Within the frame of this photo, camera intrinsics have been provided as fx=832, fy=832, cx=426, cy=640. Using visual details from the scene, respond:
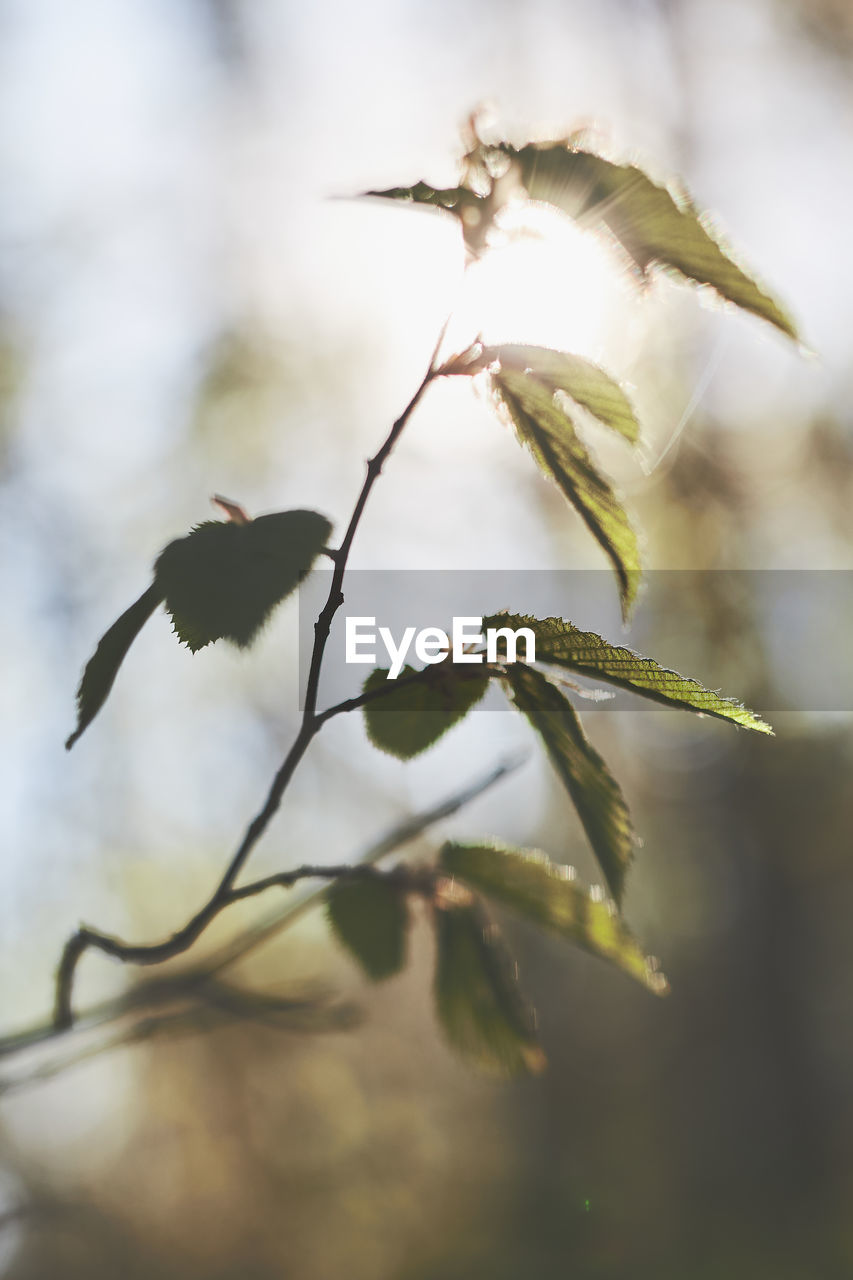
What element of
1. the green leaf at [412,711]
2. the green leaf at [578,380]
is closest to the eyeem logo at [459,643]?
the green leaf at [412,711]

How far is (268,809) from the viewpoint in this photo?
0.45 meters

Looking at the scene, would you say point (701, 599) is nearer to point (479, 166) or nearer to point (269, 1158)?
point (269, 1158)

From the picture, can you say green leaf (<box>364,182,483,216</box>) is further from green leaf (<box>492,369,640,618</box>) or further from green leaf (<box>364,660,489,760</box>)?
green leaf (<box>364,660,489,760</box>)

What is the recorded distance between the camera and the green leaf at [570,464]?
0.44 metres

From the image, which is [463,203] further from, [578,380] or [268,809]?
[268,809]

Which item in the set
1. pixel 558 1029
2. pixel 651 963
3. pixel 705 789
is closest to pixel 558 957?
pixel 558 1029

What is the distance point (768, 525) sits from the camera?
767 centimetres

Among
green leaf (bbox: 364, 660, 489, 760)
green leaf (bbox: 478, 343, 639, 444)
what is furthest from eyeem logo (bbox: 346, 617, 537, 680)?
green leaf (bbox: 478, 343, 639, 444)

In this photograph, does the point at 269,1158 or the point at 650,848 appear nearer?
the point at 269,1158

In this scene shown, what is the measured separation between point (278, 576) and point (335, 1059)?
9.08 meters

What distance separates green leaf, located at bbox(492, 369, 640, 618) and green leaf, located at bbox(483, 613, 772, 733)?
0.15 feet

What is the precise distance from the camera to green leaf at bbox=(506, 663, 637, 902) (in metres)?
0.43

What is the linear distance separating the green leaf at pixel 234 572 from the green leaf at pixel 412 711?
15 cm

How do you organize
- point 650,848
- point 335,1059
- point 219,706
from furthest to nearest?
point 650,848, point 335,1059, point 219,706
